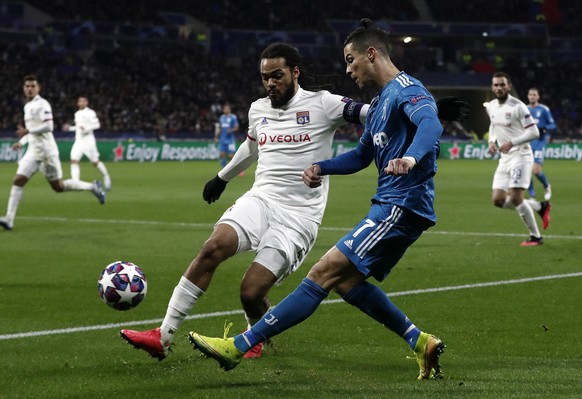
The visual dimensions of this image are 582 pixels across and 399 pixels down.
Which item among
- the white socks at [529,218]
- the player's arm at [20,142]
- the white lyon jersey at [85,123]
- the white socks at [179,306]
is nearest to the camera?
the white socks at [179,306]

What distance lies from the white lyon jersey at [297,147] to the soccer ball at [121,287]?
1.07 metres

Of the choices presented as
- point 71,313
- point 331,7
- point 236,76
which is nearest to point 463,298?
point 71,313

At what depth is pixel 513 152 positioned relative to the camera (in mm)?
15211

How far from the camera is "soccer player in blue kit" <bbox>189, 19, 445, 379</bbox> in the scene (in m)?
6.09

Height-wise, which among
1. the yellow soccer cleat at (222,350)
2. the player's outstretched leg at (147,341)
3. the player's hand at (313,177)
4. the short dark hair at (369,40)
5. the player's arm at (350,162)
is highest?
the short dark hair at (369,40)

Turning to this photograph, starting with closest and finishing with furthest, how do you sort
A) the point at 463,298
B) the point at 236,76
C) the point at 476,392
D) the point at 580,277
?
the point at 476,392 < the point at 463,298 < the point at 580,277 < the point at 236,76

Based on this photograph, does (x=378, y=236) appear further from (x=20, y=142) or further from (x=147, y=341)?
(x=20, y=142)

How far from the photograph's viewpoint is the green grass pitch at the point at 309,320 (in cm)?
621

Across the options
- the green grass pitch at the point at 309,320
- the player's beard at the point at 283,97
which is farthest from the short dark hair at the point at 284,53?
the green grass pitch at the point at 309,320

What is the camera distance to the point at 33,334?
8.04m

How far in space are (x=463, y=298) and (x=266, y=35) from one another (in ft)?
175

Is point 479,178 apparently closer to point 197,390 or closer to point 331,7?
point 197,390

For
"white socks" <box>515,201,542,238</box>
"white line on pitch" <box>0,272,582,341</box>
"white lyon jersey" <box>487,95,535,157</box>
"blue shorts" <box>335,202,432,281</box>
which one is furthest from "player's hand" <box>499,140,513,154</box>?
"blue shorts" <box>335,202,432,281</box>

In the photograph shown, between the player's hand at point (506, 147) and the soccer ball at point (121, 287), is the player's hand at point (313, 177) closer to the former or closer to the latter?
the soccer ball at point (121, 287)
